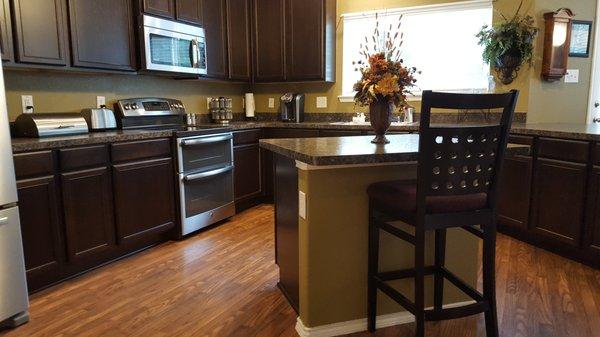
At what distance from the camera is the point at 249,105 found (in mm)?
4781

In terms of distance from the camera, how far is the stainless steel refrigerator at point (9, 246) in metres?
1.88

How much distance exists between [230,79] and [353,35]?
1.38 metres

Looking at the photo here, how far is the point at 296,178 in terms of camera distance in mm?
1962

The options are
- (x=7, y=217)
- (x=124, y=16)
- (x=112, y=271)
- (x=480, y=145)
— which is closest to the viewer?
(x=480, y=145)

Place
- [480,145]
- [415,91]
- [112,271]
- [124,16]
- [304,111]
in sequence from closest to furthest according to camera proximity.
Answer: [480,145] < [112,271] < [124,16] < [415,91] < [304,111]

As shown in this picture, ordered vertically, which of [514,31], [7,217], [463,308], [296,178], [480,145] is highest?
[514,31]

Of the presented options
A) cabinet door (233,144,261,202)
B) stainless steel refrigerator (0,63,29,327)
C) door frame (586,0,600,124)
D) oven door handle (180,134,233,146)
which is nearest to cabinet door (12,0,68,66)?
stainless steel refrigerator (0,63,29,327)

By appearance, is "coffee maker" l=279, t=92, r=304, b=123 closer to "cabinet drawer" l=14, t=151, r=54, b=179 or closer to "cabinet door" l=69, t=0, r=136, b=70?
"cabinet door" l=69, t=0, r=136, b=70

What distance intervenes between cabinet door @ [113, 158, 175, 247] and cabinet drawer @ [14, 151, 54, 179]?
44 cm

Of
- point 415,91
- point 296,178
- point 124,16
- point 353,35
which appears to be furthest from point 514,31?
point 124,16

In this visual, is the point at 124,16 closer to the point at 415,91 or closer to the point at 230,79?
the point at 230,79

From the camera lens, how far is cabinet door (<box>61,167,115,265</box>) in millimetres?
2443

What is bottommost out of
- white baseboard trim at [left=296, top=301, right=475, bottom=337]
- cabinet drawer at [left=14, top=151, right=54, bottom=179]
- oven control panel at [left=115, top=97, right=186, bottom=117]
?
white baseboard trim at [left=296, top=301, right=475, bottom=337]

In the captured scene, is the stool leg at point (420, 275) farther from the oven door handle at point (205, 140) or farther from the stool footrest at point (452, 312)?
the oven door handle at point (205, 140)
